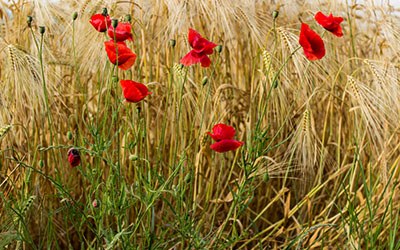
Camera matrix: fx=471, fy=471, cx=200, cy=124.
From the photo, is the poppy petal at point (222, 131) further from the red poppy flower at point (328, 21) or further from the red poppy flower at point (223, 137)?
the red poppy flower at point (328, 21)

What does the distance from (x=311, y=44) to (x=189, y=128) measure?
673 millimetres

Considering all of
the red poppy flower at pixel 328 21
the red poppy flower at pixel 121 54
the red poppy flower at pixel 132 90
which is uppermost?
the red poppy flower at pixel 328 21

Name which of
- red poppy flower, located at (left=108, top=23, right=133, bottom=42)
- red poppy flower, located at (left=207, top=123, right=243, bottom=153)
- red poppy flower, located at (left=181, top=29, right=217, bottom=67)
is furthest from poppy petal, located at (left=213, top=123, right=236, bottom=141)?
red poppy flower, located at (left=108, top=23, right=133, bottom=42)

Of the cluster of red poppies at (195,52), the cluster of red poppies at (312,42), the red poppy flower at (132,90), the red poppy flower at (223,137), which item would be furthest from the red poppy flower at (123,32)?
the cluster of red poppies at (312,42)

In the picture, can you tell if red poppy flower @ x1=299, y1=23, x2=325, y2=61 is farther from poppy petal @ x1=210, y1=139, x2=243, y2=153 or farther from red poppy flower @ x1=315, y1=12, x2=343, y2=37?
poppy petal @ x1=210, y1=139, x2=243, y2=153

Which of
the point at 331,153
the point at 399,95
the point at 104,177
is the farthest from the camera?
the point at 331,153

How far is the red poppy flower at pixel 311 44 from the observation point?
110 cm

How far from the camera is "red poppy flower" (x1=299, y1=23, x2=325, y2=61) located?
1.10m

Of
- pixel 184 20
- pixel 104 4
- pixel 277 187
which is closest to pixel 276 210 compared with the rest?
pixel 277 187

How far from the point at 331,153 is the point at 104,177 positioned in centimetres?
93

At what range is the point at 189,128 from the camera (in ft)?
5.54

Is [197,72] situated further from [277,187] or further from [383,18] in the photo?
[383,18]

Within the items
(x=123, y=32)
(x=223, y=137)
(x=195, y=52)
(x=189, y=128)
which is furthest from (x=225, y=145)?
(x=189, y=128)

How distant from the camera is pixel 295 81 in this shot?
6.27 feet
